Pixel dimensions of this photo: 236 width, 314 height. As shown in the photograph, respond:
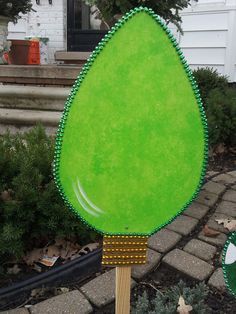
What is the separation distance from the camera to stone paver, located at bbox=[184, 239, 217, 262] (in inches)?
79.4

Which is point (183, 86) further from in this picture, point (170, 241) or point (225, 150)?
point (225, 150)

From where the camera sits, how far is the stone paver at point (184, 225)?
228 centimetres

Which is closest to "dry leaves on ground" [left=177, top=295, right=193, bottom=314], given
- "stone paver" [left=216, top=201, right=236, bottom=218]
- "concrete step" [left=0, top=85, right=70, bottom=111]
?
"stone paver" [left=216, top=201, right=236, bottom=218]

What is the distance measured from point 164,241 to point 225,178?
1.44 m

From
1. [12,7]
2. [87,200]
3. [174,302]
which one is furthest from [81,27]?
[87,200]

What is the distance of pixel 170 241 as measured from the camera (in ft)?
7.00

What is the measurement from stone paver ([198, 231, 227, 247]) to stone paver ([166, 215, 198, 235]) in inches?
3.3

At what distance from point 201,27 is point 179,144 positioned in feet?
18.3

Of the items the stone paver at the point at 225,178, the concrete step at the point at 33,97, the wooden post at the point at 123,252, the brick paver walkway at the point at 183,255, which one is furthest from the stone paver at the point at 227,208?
the concrete step at the point at 33,97

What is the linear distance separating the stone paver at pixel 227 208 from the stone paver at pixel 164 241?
1.79 feet

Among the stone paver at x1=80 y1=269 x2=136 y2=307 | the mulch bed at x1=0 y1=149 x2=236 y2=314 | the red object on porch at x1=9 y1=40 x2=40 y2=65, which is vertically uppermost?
the red object on porch at x1=9 y1=40 x2=40 y2=65

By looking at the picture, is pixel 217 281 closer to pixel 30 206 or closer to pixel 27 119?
pixel 30 206

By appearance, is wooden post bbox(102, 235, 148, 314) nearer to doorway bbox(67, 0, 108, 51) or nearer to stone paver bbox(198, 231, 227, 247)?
stone paver bbox(198, 231, 227, 247)

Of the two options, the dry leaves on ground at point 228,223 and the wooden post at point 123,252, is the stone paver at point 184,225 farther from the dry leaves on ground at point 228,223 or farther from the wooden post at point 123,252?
the wooden post at point 123,252
